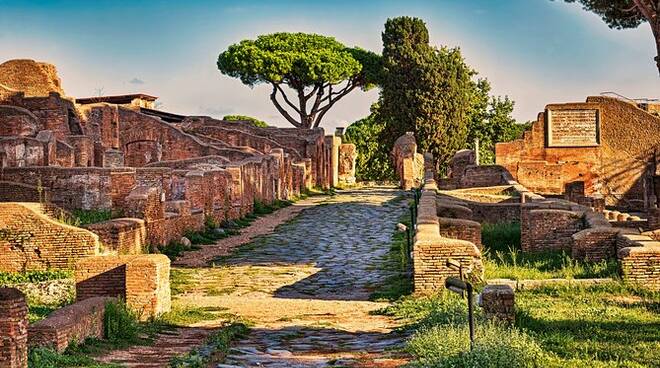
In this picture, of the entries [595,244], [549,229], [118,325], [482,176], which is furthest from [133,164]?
[118,325]

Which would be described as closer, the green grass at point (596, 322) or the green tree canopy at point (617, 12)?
the green grass at point (596, 322)

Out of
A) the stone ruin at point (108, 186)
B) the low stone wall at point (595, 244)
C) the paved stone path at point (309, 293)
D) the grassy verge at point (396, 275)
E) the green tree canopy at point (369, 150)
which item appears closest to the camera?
the paved stone path at point (309, 293)

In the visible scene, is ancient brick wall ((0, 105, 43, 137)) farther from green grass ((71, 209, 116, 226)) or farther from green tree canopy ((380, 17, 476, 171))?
green tree canopy ((380, 17, 476, 171))

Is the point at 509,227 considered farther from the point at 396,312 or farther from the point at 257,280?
the point at 396,312

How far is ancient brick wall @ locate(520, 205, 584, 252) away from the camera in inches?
696

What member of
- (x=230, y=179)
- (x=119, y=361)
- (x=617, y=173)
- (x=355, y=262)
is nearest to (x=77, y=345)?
(x=119, y=361)

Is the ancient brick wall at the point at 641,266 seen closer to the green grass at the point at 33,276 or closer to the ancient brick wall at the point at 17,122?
the green grass at the point at 33,276

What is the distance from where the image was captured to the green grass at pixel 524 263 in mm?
14516

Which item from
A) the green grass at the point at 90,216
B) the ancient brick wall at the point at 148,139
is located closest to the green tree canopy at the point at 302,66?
the ancient brick wall at the point at 148,139

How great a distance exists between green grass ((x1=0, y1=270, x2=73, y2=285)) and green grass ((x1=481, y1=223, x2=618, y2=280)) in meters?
6.15

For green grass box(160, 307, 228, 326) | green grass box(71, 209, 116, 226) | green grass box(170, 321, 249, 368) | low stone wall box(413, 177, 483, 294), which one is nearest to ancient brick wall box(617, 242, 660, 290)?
Result: low stone wall box(413, 177, 483, 294)

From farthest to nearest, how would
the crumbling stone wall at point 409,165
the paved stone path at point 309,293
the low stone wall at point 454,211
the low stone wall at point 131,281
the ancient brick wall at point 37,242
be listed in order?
the crumbling stone wall at point 409,165 → the low stone wall at point 454,211 → the ancient brick wall at point 37,242 → the low stone wall at point 131,281 → the paved stone path at point 309,293

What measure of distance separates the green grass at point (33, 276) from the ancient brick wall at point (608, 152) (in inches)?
815

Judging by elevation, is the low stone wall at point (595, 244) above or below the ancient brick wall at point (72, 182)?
below
